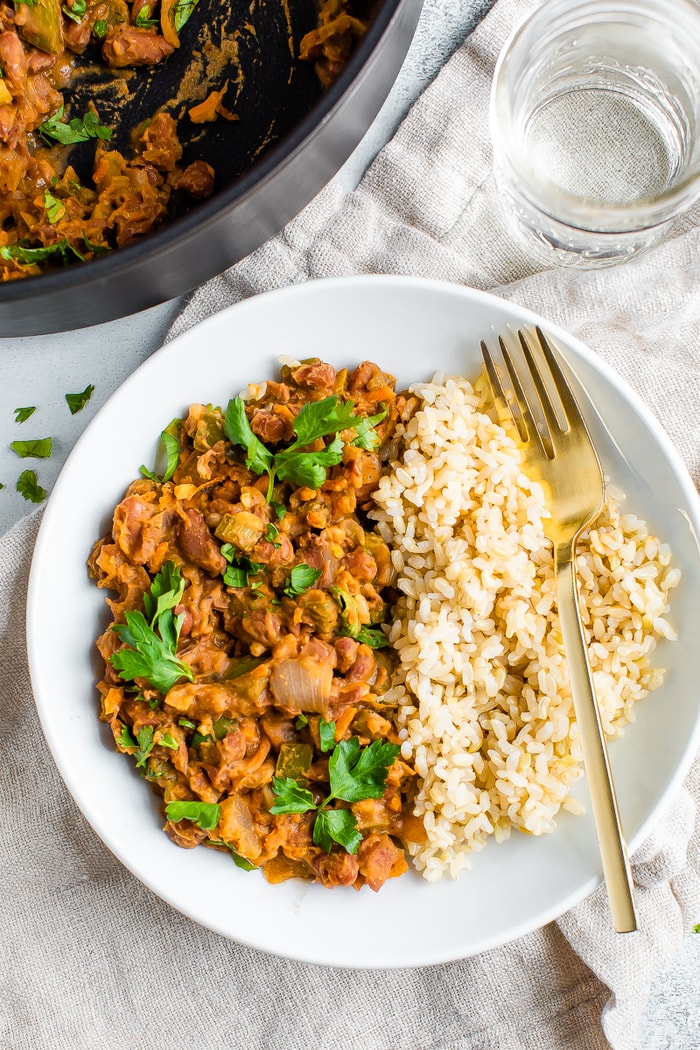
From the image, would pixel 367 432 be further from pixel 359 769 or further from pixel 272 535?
pixel 359 769

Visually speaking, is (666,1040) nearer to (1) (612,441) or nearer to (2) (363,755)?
(2) (363,755)

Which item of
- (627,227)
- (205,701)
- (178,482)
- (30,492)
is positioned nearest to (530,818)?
(205,701)

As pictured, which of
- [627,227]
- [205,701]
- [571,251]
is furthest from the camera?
[571,251]

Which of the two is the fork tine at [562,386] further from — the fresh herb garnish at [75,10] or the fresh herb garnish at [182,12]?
the fresh herb garnish at [75,10]

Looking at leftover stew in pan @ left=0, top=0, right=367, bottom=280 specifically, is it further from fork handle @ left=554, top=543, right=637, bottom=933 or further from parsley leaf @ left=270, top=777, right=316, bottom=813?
fork handle @ left=554, top=543, right=637, bottom=933

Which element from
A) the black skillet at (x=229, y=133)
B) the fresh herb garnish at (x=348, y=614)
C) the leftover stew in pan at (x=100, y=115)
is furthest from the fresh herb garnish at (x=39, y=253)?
the fresh herb garnish at (x=348, y=614)

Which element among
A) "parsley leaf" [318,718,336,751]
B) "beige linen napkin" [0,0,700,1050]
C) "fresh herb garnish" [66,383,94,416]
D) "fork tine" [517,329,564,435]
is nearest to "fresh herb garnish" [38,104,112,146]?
"beige linen napkin" [0,0,700,1050]
